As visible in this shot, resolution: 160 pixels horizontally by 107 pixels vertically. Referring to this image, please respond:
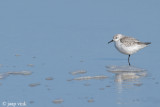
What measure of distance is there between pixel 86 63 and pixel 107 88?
6.24 ft

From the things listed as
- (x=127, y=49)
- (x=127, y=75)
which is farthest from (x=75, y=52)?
(x=127, y=75)

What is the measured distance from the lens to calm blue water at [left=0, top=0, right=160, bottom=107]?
289 inches

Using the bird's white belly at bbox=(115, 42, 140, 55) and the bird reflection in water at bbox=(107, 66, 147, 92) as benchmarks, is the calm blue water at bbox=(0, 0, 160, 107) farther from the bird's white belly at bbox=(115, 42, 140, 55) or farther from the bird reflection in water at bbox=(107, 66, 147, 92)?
the bird's white belly at bbox=(115, 42, 140, 55)

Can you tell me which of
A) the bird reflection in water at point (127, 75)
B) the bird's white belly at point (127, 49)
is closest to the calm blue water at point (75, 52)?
the bird reflection in water at point (127, 75)

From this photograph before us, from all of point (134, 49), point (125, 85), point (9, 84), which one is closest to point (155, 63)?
point (134, 49)

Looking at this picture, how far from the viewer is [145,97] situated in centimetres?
727

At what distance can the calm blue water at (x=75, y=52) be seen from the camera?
7340 mm

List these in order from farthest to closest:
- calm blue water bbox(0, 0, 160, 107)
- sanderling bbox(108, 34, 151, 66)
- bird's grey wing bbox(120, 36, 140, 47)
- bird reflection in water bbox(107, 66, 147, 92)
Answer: bird's grey wing bbox(120, 36, 140, 47) < sanderling bbox(108, 34, 151, 66) < bird reflection in water bbox(107, 66, 147, 92) < calm blue water bbox(0, 0, 160, 107)

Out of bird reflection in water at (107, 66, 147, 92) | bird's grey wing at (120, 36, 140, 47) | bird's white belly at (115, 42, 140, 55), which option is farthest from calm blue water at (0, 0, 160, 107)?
bird's grey wing at (120, 36, 140, 47)

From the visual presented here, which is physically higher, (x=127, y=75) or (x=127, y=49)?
(x=127, y=49)

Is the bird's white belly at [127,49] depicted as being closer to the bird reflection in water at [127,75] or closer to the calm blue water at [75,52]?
the calm blue water at [75,52]

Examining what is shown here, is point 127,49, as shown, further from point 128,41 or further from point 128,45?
point 128,41

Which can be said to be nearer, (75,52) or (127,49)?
(75,52)

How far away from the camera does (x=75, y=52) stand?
33.9ft
